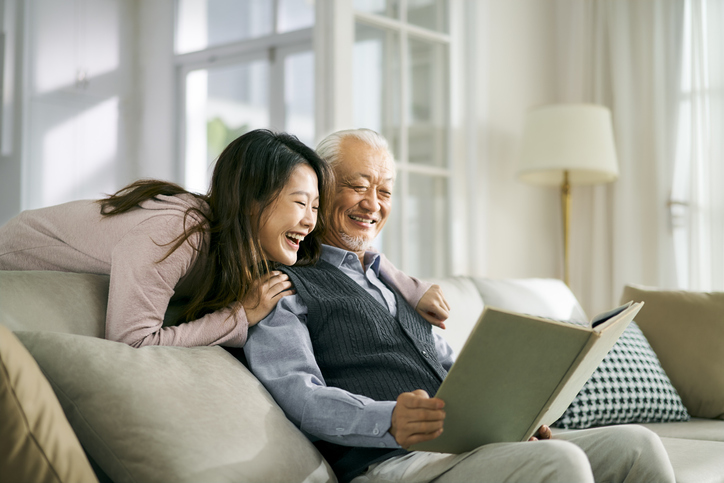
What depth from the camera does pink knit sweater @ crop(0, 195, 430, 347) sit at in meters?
1.13

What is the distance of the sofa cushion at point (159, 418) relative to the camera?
93 cm

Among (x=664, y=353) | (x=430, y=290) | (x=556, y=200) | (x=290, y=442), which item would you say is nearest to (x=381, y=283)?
(x=430, y=290)

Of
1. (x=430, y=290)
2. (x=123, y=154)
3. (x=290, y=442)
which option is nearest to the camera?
(x=290, y=442)

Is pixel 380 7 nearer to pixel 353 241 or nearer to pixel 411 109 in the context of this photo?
Result: pixel 411 109

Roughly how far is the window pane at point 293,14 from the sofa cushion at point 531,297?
2.91 metres

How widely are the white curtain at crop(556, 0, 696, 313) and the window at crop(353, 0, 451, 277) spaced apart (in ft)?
3.33

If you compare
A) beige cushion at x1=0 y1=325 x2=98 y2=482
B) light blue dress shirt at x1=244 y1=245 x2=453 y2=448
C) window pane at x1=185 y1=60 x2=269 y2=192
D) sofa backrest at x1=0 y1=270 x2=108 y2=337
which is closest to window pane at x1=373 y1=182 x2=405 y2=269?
light blue dress shirt at x1=244 y1=245 x2=453 y2=448

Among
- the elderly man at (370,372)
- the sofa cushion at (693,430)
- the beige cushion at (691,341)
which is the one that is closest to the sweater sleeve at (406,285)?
the elderly man at (370,372)

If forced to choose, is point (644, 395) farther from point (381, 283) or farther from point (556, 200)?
point (556, 200)

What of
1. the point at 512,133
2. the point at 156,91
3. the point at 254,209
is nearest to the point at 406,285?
the point at 254,209

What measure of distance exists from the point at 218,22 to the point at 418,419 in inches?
179

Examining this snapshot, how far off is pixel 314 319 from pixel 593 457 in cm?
57

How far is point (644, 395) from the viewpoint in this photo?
1.89m

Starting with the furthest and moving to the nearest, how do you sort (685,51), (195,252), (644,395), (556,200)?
(556,200) < (685,51) < (644,395) < (195,252)
